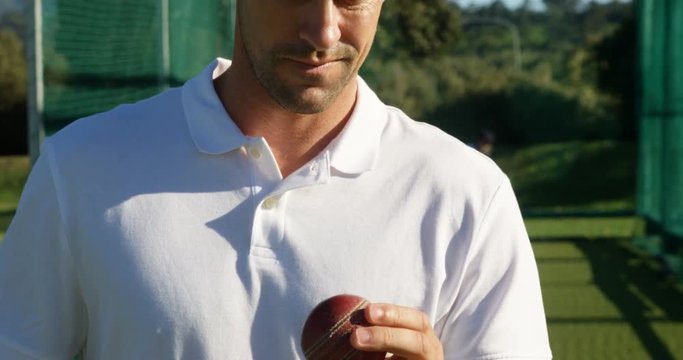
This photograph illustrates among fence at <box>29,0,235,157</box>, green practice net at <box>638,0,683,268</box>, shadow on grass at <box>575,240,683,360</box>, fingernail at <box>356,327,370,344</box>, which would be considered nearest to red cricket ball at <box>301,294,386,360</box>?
fingernail at <box>356,327,370,344</box>

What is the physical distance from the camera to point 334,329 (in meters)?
2.17

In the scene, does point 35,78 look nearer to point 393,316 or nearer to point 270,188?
point 270,188

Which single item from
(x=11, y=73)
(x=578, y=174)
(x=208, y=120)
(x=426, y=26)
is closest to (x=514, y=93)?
(x=578, y=174)

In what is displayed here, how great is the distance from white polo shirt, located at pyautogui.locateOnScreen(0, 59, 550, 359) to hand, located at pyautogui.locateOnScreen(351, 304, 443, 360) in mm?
164

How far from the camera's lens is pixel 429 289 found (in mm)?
2359

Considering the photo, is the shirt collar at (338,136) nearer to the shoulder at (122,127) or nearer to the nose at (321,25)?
the shoulder at (122,127)

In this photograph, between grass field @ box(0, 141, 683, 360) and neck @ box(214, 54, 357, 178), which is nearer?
neck @ box(214, 54, 357, 178)

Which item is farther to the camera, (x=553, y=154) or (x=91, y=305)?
(x=553, y=154)

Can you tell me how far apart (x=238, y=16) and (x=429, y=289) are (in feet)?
2.09

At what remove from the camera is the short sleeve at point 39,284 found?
2361mm

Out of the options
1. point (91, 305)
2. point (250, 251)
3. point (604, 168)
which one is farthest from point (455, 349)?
point (604, 168)

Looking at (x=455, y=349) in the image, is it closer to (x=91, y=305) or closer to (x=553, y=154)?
(x=91, y=305)

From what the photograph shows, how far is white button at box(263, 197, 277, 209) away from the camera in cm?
235

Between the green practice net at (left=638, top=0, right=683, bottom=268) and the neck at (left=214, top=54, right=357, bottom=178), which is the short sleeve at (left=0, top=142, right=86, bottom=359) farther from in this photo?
the green practice net at (left=638, top=0, right=683, bottom=268)
